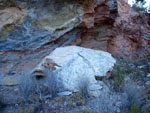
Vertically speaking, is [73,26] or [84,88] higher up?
[73,26]

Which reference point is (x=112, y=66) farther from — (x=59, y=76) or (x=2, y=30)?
(x=2, y=30)

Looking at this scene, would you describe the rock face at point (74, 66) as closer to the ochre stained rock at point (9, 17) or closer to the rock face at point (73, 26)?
the rock face at point (73, 26)

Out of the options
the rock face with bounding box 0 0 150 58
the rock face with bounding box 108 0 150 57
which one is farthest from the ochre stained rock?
the rock face with bounding box 108 0 150 57

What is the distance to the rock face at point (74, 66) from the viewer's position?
3961mm

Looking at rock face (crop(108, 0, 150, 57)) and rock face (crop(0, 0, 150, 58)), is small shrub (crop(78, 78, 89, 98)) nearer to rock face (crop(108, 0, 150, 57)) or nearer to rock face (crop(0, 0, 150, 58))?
rock face (crop(0, 0, 150, 58))

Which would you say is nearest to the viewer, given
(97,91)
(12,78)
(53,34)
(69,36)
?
(97,91)

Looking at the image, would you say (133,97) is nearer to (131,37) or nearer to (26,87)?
(26,87)

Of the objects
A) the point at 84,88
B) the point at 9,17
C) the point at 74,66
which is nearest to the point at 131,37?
the point at 74,66

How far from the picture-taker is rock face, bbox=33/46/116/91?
3961 mm

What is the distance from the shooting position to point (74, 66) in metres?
4.33

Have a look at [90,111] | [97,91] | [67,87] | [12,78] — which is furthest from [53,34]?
[90,111]

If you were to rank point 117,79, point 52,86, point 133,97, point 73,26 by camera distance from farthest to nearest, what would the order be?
point 73,26 → point 117,79 → point 52,86 → point 133,97

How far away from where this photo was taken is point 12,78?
4617 mm

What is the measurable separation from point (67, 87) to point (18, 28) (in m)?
2.80
